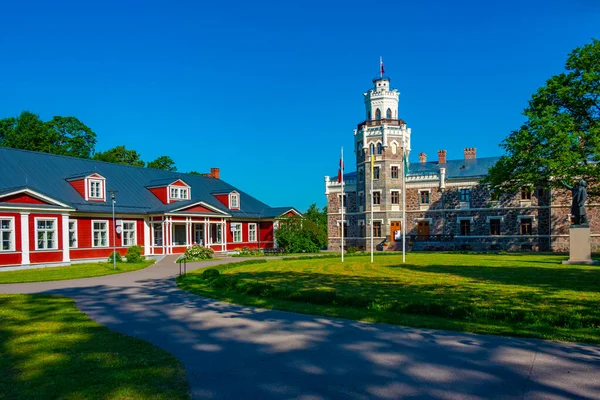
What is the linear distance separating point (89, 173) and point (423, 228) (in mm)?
30895

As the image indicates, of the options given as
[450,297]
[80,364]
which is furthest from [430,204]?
[80,364]

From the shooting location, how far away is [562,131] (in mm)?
29109

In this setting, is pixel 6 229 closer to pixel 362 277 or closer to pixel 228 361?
pixel 362 277

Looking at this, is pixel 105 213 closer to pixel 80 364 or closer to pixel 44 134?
pixel 44 134

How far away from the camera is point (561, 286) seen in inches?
627

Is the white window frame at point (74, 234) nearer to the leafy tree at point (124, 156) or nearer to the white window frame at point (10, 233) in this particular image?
the white window frame at point (10, 233)

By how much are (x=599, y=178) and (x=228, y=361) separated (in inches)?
1151

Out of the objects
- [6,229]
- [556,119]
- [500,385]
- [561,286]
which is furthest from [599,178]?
[6,229]

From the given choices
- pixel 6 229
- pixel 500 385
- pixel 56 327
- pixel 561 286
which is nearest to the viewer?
pixel 500 385

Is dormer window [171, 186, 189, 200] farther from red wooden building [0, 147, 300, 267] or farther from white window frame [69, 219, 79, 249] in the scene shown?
white window frame [69, 219, 79, 249]

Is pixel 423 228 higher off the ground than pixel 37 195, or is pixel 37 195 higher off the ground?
pixel 37 195

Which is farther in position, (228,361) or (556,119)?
(556,119)

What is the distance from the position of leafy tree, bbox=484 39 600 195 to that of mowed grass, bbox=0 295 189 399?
26.8 meters

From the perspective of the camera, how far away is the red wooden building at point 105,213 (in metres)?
27.0
